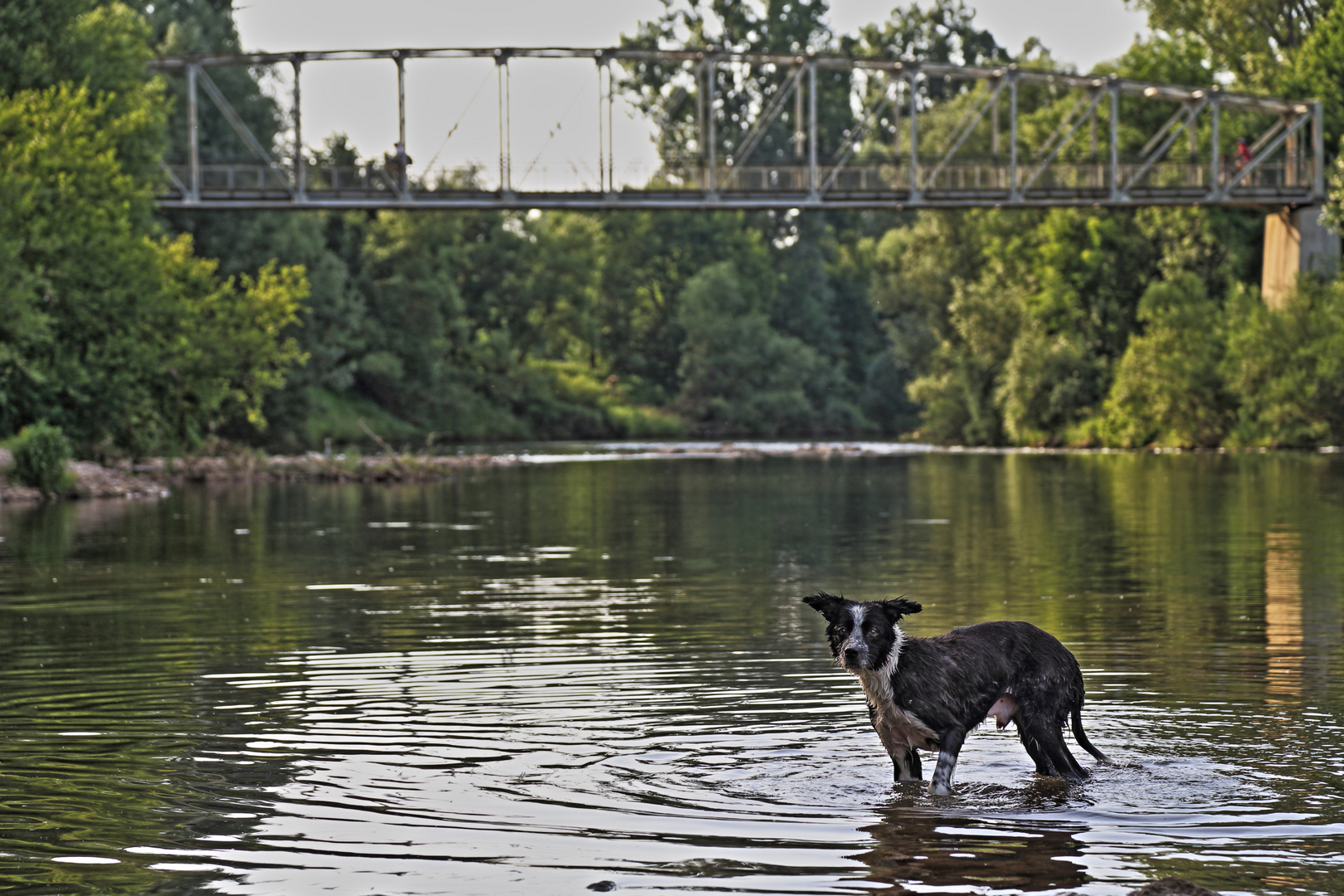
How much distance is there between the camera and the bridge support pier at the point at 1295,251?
7638cm

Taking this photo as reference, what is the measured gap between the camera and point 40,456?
45219mm

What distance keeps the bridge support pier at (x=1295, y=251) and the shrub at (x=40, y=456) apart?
49.2 m

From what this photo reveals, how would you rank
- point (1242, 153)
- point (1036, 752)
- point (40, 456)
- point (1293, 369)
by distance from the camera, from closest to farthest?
1. point (1036, 752)
2. point (40, 456)
3. point (1293, 369)
4. point (1242, 153)

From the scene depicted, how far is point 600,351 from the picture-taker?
141875 mm

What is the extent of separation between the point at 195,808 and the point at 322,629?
851 centimetres

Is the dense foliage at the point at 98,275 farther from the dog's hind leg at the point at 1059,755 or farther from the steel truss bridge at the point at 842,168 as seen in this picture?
the dog's hind leg at the point at 1059,755

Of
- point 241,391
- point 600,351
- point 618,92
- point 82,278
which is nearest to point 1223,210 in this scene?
point 241,391

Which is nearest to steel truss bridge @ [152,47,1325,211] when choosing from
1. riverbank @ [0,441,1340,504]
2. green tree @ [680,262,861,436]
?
riverbank @ [0,441,1340,504]

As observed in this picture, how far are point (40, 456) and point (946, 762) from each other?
3890 cm

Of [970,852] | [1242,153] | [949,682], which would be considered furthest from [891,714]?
[1242,153]

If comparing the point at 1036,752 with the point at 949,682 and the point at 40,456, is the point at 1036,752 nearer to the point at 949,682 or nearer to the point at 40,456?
the point at 949,682

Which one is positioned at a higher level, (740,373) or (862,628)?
(740,373)

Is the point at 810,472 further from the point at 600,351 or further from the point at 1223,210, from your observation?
the point at 600,351

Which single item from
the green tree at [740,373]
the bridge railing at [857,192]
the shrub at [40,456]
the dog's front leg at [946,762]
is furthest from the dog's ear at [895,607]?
the green tree at [740,373]
